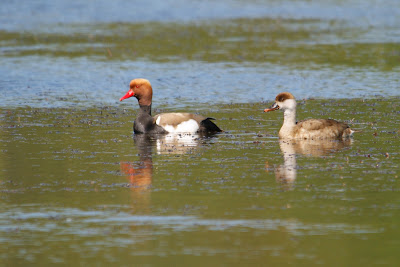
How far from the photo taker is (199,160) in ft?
51.3

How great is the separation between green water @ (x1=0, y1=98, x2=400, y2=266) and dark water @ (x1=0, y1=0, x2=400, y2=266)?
1.3 inches

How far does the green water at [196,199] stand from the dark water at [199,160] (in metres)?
0.03

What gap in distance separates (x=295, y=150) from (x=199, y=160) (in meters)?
2.27

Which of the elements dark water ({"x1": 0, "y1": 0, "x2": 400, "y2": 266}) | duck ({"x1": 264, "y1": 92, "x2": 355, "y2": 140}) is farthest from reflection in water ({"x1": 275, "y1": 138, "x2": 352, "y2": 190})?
duck ({"x1": 264, "y1": 92, "x2": 355, "y2": 140})

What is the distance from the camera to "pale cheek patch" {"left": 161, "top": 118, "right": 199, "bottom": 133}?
19359mm

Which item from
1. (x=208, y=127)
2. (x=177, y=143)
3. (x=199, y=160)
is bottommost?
(x=199, y=160)

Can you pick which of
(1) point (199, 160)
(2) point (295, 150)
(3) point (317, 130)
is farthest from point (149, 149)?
(3) point (317, 130)

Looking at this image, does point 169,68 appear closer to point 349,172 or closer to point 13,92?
point 13,92

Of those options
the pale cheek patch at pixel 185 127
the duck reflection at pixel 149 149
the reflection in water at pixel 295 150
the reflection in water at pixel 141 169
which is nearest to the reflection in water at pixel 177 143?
the duck reflection at pixel 149 149

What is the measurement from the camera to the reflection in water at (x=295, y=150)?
45.7 feet

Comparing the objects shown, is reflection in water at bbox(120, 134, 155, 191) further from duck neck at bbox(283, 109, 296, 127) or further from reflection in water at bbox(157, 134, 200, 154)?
duck neck at bbox(283, 109, 296, 127)

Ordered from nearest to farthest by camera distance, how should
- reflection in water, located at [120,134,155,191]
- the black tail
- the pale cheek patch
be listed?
reflection in water, located at [120,134,155,191]
the black tail
the pale cheek patch

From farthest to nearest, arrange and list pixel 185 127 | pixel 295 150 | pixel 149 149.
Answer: pixel 185 127
pixel 149 149
pixel 295 150

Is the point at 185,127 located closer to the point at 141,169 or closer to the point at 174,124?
the point at 174,124
